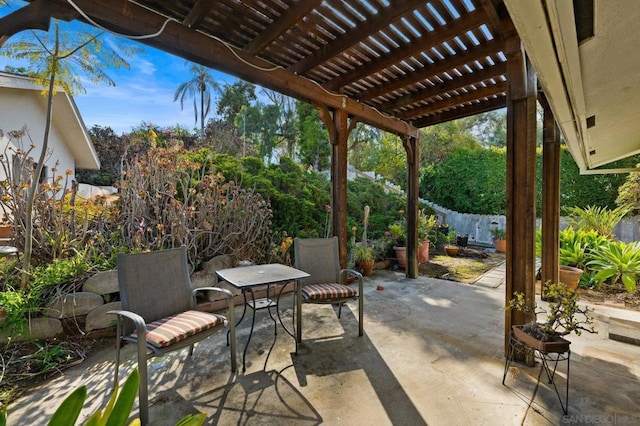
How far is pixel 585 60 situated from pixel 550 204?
126 inches

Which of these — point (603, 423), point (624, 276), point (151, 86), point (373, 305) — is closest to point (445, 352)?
point (603, 423)

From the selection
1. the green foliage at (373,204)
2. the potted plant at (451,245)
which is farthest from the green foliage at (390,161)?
the potted plant at (451,245)

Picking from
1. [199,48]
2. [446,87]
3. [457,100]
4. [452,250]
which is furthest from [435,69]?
Answer: [452,250]

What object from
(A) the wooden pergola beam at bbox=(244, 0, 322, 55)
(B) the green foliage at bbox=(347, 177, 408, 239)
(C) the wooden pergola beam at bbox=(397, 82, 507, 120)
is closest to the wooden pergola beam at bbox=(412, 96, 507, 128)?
(C) the wooden pergola beam at bbox=(397, 82, 507, 120)

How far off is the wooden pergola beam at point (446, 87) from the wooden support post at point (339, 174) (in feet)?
3.18

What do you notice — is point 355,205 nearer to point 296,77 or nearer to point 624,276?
point 296,77

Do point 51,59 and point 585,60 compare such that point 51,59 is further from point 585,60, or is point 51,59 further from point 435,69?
point 585,60

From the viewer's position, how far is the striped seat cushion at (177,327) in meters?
1.87

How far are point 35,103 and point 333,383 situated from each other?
8.63 meters

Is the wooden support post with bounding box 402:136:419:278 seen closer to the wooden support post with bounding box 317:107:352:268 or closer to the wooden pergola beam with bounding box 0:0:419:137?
the wooden support post with bounding box 317:107:352:268

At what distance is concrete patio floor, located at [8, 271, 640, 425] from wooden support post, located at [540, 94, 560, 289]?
101cm

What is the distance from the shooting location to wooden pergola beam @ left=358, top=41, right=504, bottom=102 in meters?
3.16

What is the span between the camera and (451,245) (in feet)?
27.0

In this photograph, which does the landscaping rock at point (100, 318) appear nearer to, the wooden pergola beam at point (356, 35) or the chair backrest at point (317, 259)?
the chair backrest at point (317, 259)
